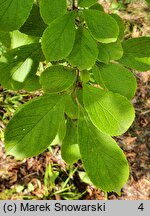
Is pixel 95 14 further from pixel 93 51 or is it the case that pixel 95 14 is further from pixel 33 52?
pixel 33 52

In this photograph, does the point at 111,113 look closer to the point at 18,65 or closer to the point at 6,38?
the point at 18,65

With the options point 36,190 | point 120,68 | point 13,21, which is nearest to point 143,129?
point 36,190

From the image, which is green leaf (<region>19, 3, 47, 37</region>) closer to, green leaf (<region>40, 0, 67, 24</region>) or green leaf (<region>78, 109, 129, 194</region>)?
green leaf (<region>40, 0, 67, 24</region>)

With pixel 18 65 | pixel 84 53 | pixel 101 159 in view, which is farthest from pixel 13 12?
pixel 101 159

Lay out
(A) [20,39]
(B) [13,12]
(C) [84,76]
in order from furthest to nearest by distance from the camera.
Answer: (A) [20,39], (C) [84,76], (B) [13,12]

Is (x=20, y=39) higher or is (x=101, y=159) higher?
(x=20, y=39)
